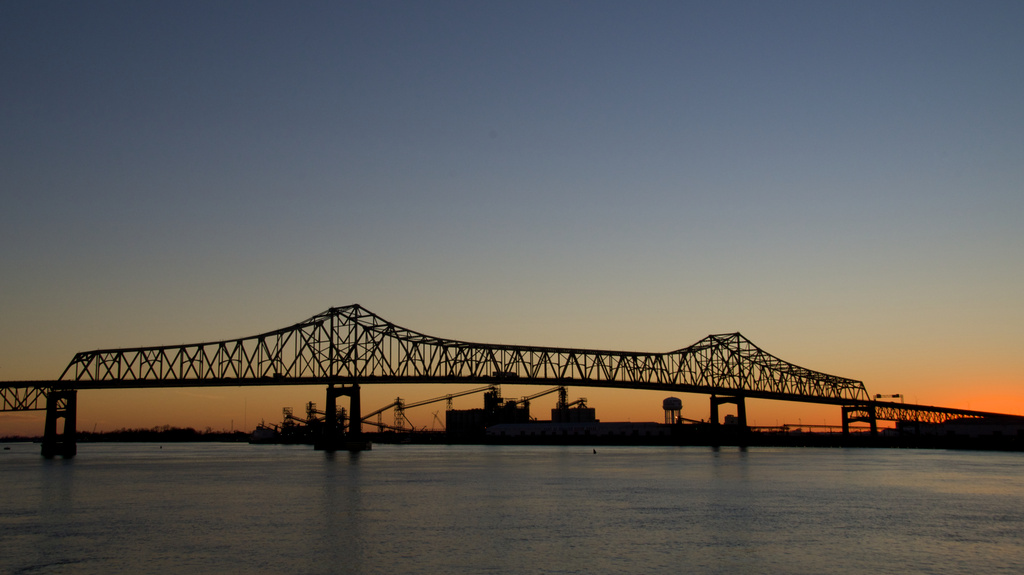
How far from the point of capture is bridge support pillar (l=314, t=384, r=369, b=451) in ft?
406

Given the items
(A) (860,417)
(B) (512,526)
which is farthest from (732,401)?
(B) (512,526)

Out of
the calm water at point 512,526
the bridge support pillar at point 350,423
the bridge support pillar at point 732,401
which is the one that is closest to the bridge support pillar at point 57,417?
the bridge support pillar at point 350,423

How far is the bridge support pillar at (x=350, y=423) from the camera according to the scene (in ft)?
406

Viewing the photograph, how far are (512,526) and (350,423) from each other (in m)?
A: 93.5

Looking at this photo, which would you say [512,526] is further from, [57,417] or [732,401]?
[732,401]

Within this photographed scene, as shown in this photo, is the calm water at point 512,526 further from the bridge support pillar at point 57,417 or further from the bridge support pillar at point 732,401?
the bridge support pillar at point 732,401

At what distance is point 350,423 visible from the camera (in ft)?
419

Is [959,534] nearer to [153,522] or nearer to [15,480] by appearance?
[153,522]

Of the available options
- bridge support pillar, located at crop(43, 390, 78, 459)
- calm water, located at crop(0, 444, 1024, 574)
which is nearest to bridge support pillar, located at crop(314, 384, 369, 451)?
bridge support pillar, located at crop(43, 390, 78, 459)

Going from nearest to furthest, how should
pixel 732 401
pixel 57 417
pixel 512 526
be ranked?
pixel 512 526, pixel 57 417, pixel 732 401

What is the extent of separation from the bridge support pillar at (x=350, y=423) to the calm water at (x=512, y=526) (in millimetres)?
56641

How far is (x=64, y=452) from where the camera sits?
123 meters

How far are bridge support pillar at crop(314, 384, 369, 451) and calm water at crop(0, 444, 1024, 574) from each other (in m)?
56.6

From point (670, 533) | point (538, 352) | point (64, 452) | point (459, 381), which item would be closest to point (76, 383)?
point (64, 452)
